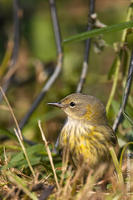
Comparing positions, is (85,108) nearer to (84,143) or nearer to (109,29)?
(84,143)

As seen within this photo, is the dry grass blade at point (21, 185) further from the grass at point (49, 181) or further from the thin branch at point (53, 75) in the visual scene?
the thin branch at point (53, 75)

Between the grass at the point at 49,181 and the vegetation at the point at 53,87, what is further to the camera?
the vegetation at the point at 53,87

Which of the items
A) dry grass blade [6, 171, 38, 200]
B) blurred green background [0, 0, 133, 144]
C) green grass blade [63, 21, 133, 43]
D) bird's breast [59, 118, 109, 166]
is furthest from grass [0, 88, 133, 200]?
blurred green background [0, 0, 133, 144]

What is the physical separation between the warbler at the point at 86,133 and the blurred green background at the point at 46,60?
878mm

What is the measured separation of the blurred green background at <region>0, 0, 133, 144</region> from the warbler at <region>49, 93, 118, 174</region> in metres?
0.88

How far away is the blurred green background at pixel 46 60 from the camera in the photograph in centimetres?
438

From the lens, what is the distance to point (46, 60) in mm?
4867

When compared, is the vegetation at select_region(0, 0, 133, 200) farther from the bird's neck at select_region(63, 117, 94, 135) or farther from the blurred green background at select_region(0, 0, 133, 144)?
the bird's neck at select_region(63, 117, 94, 135)

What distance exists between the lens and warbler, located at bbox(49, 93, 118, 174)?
9.30ft

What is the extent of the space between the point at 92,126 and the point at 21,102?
2.46m

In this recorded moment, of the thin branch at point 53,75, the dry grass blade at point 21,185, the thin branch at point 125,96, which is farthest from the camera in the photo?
the thin branch at point 53,75

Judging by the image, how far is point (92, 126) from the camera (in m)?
3.02

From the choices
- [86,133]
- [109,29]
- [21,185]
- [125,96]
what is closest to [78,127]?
[86,133]

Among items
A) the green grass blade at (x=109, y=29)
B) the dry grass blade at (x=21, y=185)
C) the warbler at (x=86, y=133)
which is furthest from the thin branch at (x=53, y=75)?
the dry grass blade at (x=21, y=185)
